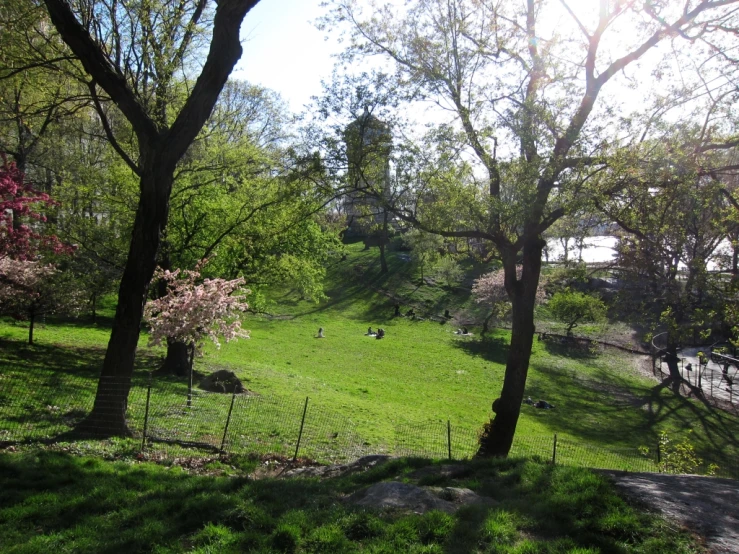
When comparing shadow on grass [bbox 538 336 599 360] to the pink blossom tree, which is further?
shadow on grass [bbox 538 336 599 360]

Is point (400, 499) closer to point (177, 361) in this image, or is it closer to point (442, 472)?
point (442, 472)

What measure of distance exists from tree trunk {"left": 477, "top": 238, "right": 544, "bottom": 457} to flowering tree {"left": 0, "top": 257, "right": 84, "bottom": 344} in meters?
14.3

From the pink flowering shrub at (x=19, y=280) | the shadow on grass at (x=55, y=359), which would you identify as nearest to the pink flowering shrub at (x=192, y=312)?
the shadow on grass at (x=55, y=359)

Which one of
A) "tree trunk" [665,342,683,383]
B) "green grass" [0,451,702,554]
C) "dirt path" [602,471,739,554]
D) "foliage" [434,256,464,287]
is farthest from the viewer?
"foliage" [434,256,464,287]

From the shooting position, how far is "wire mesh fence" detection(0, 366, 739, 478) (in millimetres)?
9961

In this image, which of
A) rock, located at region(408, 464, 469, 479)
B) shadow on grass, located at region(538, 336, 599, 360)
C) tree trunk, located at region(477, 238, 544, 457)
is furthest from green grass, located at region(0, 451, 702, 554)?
shadow on grass, located at region(538, 336, 599, 360)

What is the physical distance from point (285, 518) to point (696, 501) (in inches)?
196

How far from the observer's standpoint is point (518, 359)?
38.0 ft

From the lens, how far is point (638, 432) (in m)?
22.9

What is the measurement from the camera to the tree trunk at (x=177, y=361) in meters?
19.8

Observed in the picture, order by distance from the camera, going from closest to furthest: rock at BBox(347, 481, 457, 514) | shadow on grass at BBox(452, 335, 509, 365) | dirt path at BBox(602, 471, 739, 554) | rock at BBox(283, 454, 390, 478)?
1. dirt path at BBox(602, 471, 739, 554)
2. rock at BBox(347, 481, 457, 514)
3. rock at BBox(283, 454, 390, 478)
4. shadow on grass at BBox(452, 335, 509, 365)

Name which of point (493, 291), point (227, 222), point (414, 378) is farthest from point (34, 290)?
point (493, 291)

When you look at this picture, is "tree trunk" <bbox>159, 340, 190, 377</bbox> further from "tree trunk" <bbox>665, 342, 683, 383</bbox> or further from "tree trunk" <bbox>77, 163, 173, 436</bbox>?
"tree trunk" <bbox>665, 342, 683, 383</bbox>

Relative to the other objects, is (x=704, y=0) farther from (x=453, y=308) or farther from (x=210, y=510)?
(x=453, y=308)
